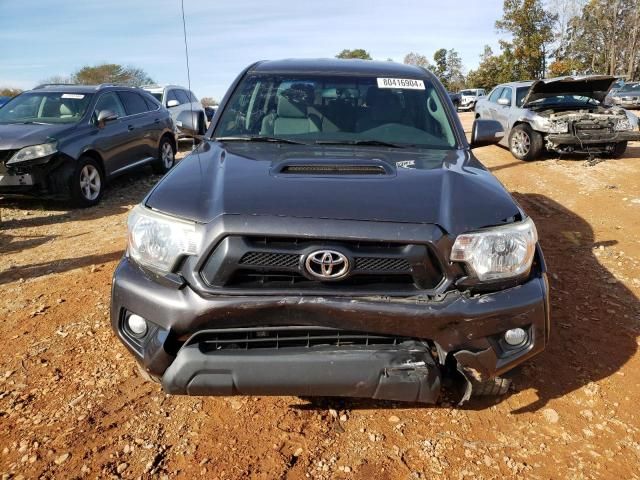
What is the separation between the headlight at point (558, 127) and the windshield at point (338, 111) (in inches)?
287

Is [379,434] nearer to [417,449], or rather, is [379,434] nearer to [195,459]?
[417,449]

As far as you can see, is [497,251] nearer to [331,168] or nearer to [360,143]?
[331,168]

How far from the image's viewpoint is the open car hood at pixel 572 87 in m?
9.08

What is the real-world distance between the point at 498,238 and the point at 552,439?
108 centimetres

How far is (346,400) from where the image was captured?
8.86ft

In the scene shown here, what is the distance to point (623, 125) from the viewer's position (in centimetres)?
970

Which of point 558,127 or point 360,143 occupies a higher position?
point 360,143

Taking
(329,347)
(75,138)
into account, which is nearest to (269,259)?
(329,347)

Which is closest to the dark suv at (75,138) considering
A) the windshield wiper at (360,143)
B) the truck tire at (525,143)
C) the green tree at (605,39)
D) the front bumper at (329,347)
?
the windshield wiper at (360,143)

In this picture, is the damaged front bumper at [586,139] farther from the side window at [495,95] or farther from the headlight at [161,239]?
the headlight at [161,239]

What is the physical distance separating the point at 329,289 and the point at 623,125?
9955mm

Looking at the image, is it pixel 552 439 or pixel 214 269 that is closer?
pixel 214 269

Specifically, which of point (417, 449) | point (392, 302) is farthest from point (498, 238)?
point (417, 449)

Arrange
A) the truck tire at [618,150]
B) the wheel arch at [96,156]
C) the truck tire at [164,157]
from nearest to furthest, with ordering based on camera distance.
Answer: the wheel arch at [96,156], the truck tire at [164,157], the truck tire at [618,150]
